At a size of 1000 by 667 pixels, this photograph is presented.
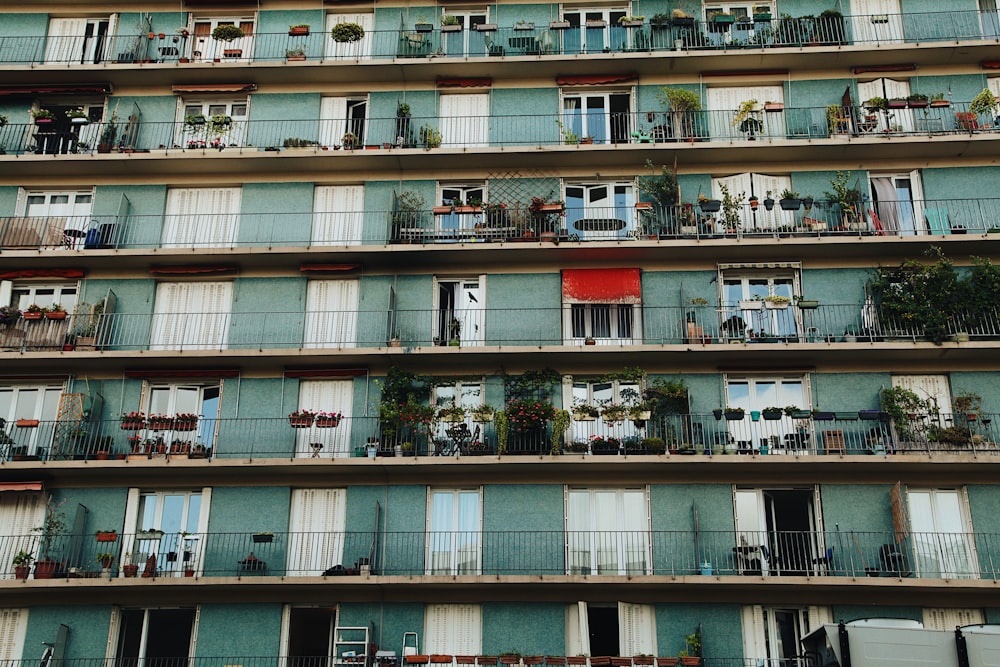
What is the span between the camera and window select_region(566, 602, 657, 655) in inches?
871

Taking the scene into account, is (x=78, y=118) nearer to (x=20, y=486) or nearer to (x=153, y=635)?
(x=20, y=486)

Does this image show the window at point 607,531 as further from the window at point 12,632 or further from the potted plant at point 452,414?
the window at point 12,632

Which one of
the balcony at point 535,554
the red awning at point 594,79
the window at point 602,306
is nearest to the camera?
the balcony at point 535,554

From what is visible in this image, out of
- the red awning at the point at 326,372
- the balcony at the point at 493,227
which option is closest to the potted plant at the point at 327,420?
the red awning at the point at 326,372

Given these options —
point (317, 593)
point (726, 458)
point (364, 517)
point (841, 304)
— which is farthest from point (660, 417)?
point (317, 593)

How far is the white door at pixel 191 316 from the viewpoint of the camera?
84.8 ft

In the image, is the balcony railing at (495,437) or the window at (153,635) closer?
the window at (153,635)

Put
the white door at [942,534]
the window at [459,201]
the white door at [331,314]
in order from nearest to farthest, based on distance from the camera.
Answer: the white door at [942,534], the white door at [331,314], the window at [459,201]

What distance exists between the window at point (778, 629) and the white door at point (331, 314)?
11036mm

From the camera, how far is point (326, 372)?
25219mm

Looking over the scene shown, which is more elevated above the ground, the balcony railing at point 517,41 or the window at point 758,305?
the balcony railing at point 517,41

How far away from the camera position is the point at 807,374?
24.6m

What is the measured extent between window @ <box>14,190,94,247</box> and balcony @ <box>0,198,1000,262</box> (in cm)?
3

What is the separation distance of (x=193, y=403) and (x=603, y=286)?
10254 millimetres
